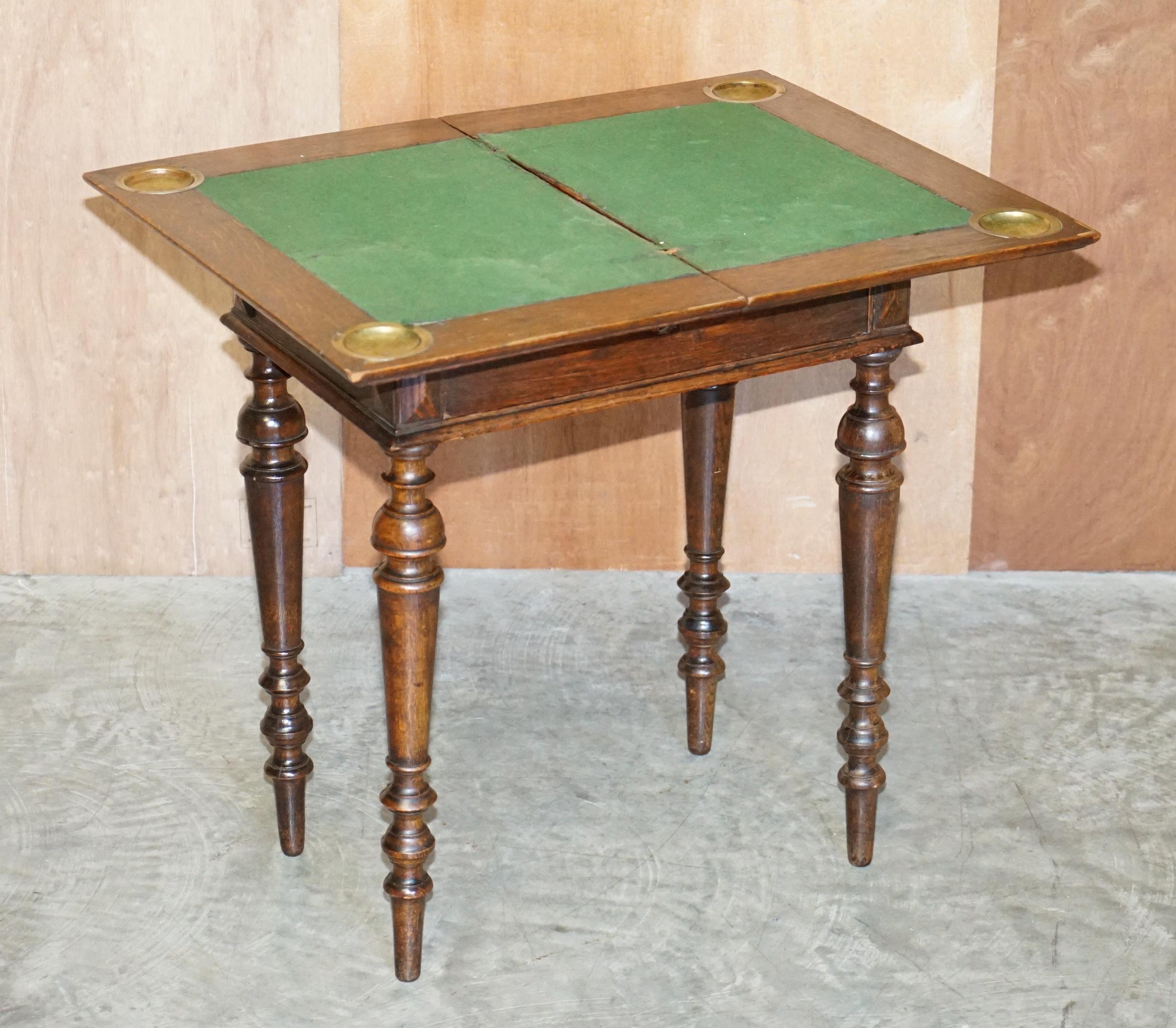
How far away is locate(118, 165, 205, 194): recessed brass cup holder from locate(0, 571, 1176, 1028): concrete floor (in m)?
1.12

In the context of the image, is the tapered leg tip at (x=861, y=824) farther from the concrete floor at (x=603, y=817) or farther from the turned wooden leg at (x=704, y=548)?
the turned wooden leg at (x=704, y=548)

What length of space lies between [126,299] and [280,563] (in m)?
1.10

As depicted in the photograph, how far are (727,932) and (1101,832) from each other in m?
0.71

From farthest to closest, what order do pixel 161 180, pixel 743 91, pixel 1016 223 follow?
pixel 743 91, pixel 161 180, pixel 1016 223

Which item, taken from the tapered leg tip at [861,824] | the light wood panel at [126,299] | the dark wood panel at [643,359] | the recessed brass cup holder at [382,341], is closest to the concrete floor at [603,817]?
the tapered leg tip at [861,824]

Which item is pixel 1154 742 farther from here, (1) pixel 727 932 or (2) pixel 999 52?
(2) pixel 999 52

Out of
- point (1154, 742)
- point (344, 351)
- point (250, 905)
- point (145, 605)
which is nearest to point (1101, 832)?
point (1154, 742)

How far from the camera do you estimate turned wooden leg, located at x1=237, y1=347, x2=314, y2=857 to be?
109 inches

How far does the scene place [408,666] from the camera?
2.52 meters

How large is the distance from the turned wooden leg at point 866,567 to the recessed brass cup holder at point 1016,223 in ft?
0.75

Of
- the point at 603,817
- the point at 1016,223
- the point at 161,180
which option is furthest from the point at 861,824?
the point at 161,180

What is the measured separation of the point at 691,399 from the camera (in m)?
3.17

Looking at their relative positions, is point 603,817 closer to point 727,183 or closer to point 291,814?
point 291,814

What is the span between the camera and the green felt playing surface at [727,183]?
258 cm
